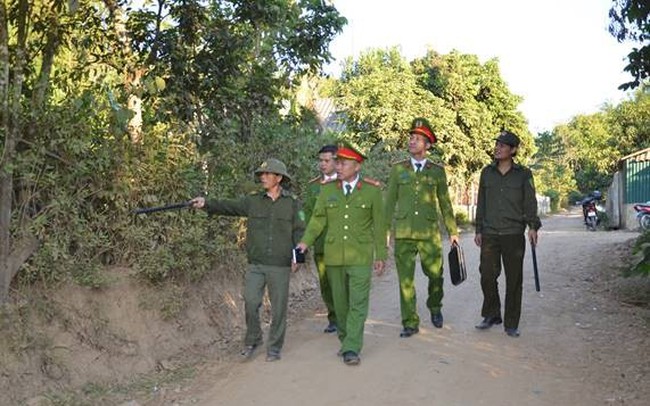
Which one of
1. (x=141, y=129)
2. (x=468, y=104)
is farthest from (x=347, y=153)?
(x=468, y=104)

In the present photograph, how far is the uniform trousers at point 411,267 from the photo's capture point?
6.71m

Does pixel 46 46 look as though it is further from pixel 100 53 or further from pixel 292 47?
pixel 292 47

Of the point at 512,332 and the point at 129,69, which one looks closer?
the point at 512,332

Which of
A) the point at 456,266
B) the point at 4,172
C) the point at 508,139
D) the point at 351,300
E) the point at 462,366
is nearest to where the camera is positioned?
the point at 4,172

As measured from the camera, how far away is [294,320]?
26.8 ft

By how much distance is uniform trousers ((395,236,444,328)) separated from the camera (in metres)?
6.71

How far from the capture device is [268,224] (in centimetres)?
623

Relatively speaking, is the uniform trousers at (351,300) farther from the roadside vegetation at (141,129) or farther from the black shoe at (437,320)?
the roadside vegetation at (141,129)

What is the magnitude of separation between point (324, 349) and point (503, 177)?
247 cm

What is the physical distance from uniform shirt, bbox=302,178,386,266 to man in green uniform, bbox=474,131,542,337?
4.47 feet

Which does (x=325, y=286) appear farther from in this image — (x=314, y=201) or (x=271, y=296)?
(x=271, y=296)

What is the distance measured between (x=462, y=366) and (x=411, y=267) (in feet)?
4.19

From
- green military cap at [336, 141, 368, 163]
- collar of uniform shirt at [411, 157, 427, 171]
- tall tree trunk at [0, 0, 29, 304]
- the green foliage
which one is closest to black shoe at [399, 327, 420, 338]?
collar of uniform shirt at [411, 157, 427, 171]

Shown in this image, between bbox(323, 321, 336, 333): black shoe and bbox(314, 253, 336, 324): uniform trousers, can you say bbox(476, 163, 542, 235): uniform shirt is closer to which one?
bbox(314, 253, 336, 324): uniform trousers
